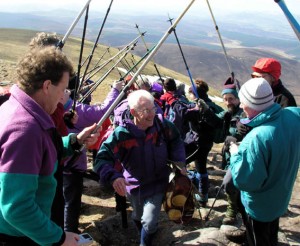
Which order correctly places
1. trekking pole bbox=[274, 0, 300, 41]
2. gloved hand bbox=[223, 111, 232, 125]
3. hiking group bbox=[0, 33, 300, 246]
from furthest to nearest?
gloved hand bbox=[223, 111, 232, 125]
trekking pole bbox=[274, 0, 300, 41]
hiking group bbox=[0, 33, 300, 246]

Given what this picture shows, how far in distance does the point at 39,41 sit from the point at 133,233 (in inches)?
162

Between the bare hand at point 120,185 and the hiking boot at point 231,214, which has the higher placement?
the bare hand at point 120,185

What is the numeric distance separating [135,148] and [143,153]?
157mm

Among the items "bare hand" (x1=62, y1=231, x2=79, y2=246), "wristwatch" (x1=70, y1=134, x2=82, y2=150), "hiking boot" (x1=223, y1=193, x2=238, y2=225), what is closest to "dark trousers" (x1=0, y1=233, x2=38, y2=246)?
"bare hand" (x1=62, y1=231, x2=79, y2=246)

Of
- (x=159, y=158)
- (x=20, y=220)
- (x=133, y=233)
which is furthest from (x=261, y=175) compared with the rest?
(x=133, y=233)

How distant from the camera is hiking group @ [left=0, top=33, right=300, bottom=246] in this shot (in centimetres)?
288

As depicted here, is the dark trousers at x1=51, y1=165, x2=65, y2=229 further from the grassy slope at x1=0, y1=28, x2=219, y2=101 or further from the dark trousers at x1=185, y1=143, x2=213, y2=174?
the dark trousers at x1=185, y1=143, x2=213, y2=174

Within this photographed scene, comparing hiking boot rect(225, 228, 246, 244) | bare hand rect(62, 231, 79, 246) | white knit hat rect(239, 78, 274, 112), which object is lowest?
hiking boot rect(225, 228, 246, 244)

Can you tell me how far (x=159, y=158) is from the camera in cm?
585

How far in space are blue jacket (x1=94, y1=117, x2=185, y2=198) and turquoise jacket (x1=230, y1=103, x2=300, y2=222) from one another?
1485 mm

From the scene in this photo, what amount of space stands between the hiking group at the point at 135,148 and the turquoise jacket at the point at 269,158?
0.01 m

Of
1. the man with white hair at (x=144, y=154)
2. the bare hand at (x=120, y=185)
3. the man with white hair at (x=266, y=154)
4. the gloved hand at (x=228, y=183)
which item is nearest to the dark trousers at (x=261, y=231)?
the man with white hair at (x=266, y=154)

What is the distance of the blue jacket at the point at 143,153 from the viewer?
5.72 m

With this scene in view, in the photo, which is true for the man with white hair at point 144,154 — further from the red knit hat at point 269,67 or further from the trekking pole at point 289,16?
the trekking pole at point 289,16
